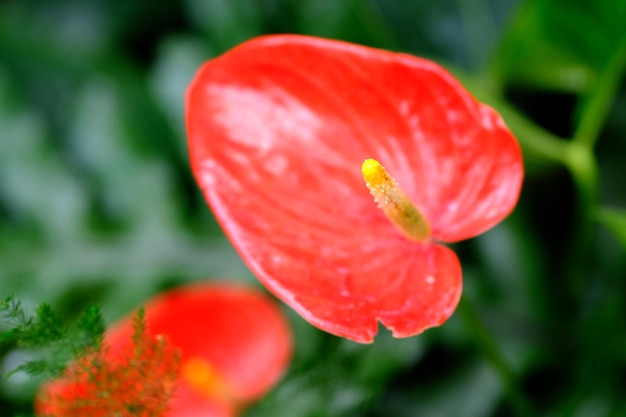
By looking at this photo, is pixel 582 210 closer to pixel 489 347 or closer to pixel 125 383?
pixel 489 347

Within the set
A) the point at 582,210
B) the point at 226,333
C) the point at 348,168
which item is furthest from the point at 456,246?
the point at 348,168

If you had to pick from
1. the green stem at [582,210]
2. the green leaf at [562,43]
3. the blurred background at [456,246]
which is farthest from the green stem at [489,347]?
the green leaf at [562,43]

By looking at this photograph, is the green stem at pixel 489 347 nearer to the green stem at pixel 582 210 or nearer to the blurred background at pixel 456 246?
the blurred background at pixel 456 246

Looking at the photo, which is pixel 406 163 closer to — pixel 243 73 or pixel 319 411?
pixel 243 73

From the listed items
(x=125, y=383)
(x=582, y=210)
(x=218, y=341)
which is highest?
(x=125, y=383)

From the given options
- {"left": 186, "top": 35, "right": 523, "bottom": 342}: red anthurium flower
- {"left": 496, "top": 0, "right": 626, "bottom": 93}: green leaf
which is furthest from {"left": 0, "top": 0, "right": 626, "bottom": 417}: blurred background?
{"left": 186, "top": 35, "right": 523, "bottom": 342}: red anthurium flower

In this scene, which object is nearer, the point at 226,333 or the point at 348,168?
the point at 348,168
